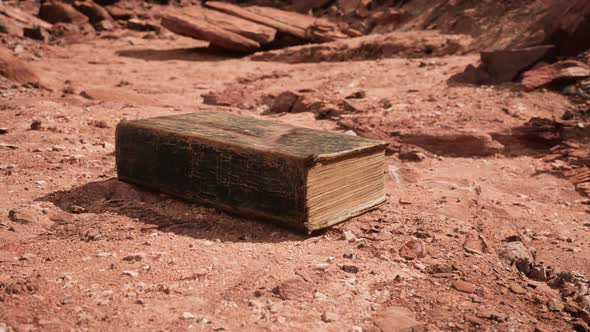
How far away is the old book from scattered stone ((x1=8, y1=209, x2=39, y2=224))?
0.58 m

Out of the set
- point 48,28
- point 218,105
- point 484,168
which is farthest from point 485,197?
point 48,28

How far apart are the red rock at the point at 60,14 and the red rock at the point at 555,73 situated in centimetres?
842

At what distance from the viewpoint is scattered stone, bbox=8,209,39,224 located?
2736 mm

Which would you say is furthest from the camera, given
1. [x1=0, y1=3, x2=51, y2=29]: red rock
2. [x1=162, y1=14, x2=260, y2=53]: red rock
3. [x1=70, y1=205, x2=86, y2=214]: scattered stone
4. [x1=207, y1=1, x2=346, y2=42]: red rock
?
[x1=0, y1=3, x2=51, y2=29]: red rock

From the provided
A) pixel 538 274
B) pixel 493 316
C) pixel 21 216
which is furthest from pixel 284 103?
pixel 493 316

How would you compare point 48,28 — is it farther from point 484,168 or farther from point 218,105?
point 484,168

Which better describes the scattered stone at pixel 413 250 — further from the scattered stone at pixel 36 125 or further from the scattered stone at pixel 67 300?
the scattered stone at pixel 36 125

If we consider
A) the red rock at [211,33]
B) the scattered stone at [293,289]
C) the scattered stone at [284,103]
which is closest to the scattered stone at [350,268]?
the scattered stone at [293,289]

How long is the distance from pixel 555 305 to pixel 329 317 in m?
0.92

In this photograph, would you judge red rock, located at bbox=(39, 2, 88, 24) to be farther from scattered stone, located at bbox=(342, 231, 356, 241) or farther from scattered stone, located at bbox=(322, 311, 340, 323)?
scattered stone, located at bbox=(322, 311, 340, 323)

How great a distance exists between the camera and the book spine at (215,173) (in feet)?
8.48

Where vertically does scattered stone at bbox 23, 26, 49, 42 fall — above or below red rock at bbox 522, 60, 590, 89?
below

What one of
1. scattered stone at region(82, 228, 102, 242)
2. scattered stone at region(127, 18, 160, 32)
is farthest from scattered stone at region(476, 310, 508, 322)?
scattered stone at region(127, 18, 160, 32)

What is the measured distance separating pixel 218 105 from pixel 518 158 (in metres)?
2.89
